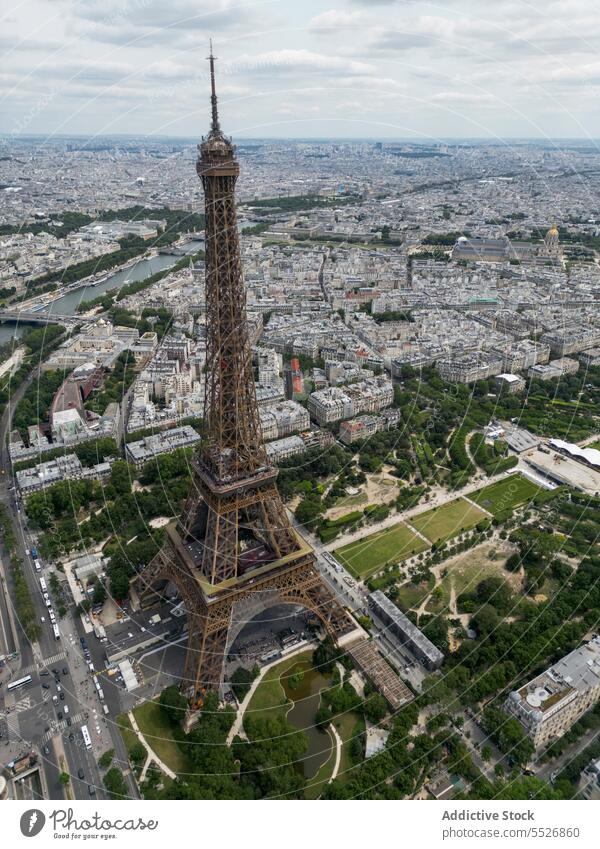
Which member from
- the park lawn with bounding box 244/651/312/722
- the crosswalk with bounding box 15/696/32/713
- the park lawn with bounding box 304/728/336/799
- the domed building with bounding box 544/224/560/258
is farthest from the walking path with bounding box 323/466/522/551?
the domed building with bounding box 544/224/560/258

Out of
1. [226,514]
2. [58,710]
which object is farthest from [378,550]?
[58,710]

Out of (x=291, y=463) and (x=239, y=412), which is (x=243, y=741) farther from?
(x=291, y=463)

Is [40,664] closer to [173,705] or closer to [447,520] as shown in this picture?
[173,705]

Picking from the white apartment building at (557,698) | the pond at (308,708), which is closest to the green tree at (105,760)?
the pond at (308,708)

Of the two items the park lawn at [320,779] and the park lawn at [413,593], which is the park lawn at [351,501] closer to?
the park lawn at [413,593]

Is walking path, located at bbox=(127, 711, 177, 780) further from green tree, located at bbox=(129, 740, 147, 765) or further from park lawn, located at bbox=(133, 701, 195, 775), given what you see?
green tree, located at bbox=(129, 740, 147, 765)

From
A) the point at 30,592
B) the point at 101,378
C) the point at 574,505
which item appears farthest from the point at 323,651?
the point at 101,378
